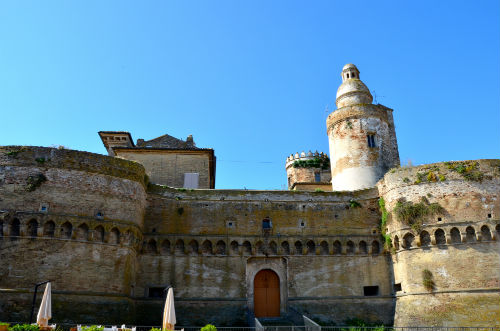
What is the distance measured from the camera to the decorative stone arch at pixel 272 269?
25.8m

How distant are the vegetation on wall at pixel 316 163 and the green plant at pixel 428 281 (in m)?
25.1

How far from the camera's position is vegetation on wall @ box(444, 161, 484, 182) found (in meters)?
24.7

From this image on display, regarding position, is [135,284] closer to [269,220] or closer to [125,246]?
[125,246]

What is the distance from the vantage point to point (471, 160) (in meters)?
25.3

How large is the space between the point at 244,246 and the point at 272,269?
2.23 m

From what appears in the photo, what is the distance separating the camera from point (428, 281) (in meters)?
23.8

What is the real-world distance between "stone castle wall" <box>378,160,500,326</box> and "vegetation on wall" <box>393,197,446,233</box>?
0.13 metres

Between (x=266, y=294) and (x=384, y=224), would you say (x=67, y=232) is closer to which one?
(x=266, y=294)

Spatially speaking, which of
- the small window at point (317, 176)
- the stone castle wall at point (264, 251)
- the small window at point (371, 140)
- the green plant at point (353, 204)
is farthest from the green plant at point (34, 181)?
the small window at point (317, 176)

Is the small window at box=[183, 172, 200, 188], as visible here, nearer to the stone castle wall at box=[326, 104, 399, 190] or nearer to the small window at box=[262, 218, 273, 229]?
the small window at box=[262, 218, 273, 229]

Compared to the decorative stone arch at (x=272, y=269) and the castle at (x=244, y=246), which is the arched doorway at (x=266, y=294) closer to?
the castle at (x=244, y=246)

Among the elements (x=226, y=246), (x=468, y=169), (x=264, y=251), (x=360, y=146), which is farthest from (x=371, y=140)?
(x=226, y=246)

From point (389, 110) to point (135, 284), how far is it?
926 inches

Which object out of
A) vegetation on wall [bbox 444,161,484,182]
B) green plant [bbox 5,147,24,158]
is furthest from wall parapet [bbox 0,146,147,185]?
vegetation on wall [bbox 444,161,484,182]
